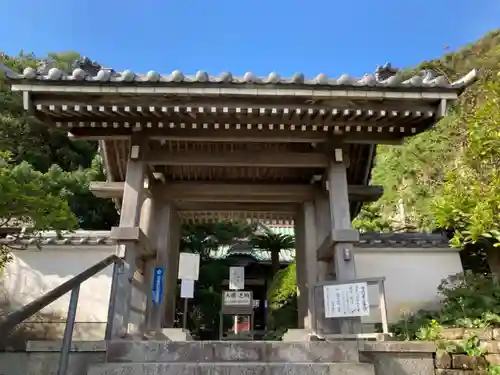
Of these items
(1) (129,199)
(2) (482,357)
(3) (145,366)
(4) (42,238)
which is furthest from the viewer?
(4) (42,238)

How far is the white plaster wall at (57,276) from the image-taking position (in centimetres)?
670

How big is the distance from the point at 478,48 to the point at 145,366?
2037cm

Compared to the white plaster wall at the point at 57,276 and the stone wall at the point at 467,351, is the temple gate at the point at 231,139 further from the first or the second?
Answer: the stone wall at the point at 467,351

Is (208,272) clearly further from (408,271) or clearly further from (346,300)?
(346,300)

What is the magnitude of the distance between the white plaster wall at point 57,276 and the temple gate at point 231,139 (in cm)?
92

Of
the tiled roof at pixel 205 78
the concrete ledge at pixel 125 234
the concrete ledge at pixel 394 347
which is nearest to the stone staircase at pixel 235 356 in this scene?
the concrete ledge at pixel 394 347

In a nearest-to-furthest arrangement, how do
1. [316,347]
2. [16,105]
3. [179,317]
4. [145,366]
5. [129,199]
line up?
1. [145,366]
2. [316,347]
3. [129,199]
4. [179,317]
5. [16,105]

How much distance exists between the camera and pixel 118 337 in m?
4.46

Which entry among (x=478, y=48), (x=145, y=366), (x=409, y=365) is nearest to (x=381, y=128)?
(x=409, y=365)

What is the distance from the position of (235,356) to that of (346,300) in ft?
5.51

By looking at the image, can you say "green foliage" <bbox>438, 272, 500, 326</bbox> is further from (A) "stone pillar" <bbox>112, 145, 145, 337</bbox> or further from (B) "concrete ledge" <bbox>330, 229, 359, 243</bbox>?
(A) "stone pillar" <bbox>112, 145, 145, 337</bbox>

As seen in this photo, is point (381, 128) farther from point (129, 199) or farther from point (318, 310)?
point (129, 199)

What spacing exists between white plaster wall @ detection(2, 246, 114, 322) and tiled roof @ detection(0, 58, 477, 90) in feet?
10.9

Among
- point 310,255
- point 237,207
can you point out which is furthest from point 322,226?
point 237,207
